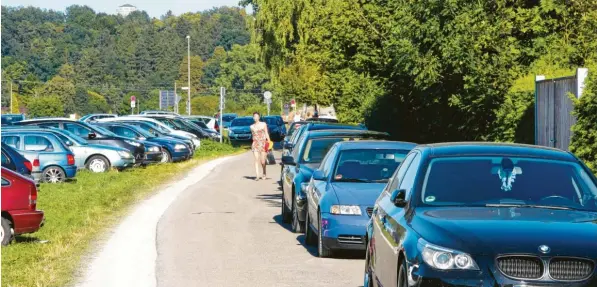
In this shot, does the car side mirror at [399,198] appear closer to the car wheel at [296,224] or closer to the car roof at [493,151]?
the car roof at [493,151]

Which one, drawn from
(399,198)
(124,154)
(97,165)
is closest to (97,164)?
(97,165)

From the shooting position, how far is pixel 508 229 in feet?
26.3

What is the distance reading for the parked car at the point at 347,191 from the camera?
14.4m

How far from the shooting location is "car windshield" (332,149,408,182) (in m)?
15.6

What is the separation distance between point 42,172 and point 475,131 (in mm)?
11899

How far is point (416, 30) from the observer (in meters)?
25.2

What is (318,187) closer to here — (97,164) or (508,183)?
(508,183)

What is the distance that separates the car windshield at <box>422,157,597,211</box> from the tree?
127 m

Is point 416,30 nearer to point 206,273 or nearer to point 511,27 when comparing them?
point 511,27

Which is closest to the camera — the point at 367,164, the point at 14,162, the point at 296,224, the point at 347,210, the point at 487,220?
the point at 487,220

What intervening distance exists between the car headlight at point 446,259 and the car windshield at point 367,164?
7601 millimetres

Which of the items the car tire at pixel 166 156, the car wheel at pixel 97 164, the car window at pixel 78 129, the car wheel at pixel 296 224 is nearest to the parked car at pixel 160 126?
the car tire at pixel 166 156

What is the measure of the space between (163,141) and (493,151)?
113ft

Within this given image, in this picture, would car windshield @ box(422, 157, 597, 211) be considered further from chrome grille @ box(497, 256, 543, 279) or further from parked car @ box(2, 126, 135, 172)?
parked car @ box(2, 126, 135, 172)
